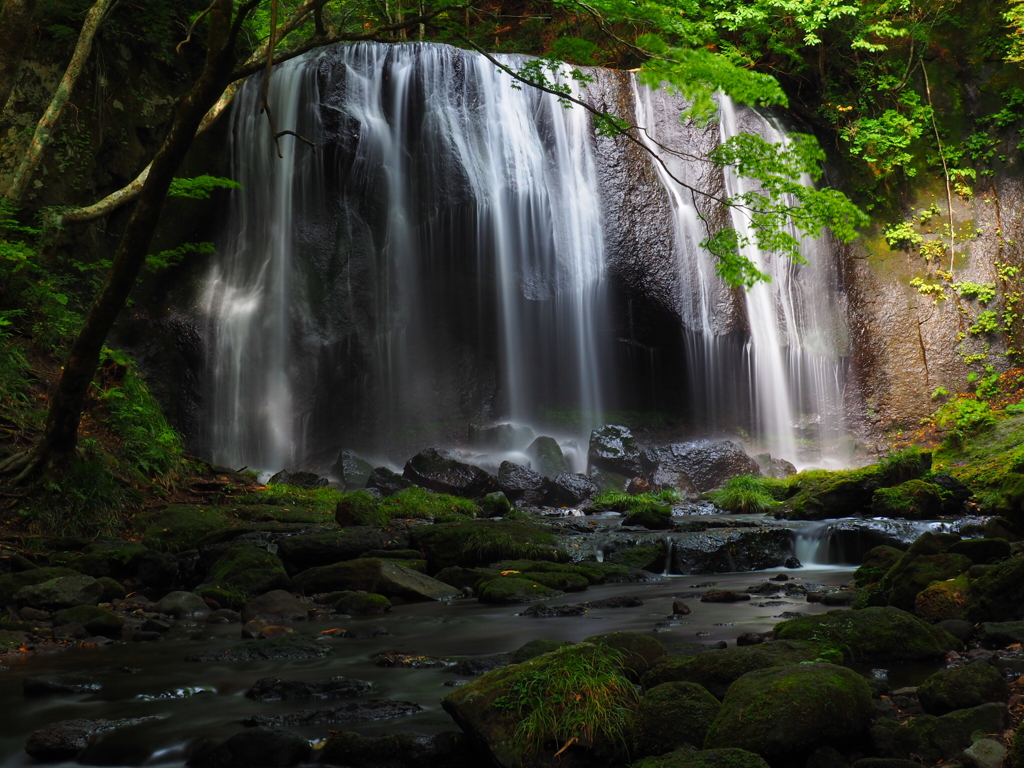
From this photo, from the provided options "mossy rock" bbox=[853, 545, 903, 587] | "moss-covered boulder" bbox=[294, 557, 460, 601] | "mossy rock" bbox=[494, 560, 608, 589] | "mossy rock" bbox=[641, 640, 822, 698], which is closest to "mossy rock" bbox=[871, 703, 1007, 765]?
"mossy rock" bbox=[641, 640, 822, 698]

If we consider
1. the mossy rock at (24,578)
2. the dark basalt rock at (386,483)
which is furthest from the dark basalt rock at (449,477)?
the mossy rock at (24,578)

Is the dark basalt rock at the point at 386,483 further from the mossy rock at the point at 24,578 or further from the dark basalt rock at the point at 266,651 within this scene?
the dark basalt rock at the point at 266,651

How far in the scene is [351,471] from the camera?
15016 millimetres

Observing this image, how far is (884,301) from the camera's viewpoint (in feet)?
62.9

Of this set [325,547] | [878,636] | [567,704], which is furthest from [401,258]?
[567,704]

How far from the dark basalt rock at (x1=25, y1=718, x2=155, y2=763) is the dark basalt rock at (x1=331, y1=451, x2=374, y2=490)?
35.8ft

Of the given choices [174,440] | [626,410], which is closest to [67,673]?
[174,440]

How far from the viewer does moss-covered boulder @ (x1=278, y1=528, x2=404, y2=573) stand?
307 inches

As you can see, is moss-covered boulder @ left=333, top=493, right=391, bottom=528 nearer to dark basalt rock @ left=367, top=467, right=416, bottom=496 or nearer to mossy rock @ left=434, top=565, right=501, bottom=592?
mossy rock @ left=434, top=565, right=501, bottom=592

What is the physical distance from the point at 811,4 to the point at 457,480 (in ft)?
44.6

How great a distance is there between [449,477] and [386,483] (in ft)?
3.61

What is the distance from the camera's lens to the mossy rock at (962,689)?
3277mm

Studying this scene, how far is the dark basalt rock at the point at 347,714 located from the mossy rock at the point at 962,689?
2309mm

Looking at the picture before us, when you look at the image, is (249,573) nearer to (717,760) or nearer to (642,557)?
(642,557)
